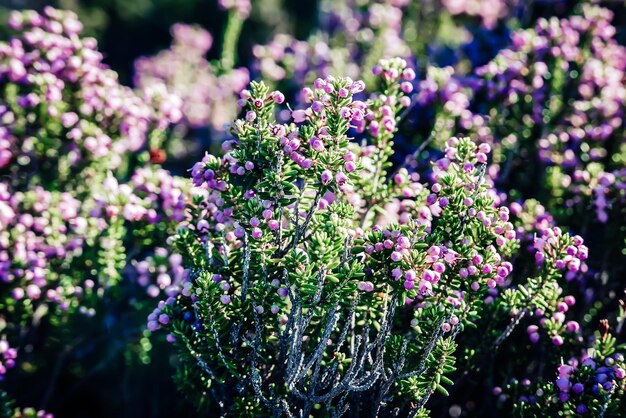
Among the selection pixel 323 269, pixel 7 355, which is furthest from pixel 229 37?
pixel 323 269

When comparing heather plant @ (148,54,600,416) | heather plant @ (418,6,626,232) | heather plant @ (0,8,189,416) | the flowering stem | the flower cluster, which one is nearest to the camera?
heather plant @ (148,54,600,416)

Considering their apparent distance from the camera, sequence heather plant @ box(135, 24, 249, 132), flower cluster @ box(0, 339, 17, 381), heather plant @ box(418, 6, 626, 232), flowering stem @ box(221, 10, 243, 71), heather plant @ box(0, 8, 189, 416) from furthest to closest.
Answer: heather plant @ box(135, 24, 249, 132), flowering stem @ box(221, 10, 243, 71), heather plant @ box(418, 6, 626, 232), heather plant @ box(0, 8, 189, 416), flower cluster @ box(0, 339, 17, 381)

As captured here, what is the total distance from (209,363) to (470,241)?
1.39m

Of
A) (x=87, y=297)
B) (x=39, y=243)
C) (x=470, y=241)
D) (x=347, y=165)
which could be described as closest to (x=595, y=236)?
(x=470, y=241)

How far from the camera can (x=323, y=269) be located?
7.00ft

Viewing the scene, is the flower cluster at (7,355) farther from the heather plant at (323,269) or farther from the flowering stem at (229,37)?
the flowering stem at (229,37)

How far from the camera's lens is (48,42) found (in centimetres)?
370

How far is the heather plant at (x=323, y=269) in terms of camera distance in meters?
2.25

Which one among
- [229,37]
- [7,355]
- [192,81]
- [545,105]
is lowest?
[7,355]

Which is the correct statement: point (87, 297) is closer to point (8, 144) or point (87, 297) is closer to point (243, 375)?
point (8, 144)

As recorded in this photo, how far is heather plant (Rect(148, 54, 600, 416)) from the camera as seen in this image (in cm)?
225

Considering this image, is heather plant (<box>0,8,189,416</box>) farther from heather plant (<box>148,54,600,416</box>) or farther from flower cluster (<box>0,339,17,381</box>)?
heather plant (<box>148,54,600,416</box>)

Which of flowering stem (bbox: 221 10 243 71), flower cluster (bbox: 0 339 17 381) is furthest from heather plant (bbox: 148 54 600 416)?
flowering stem (bbox: 221 10 243 71)

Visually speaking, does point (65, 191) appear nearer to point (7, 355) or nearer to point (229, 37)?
point (7, 355)
